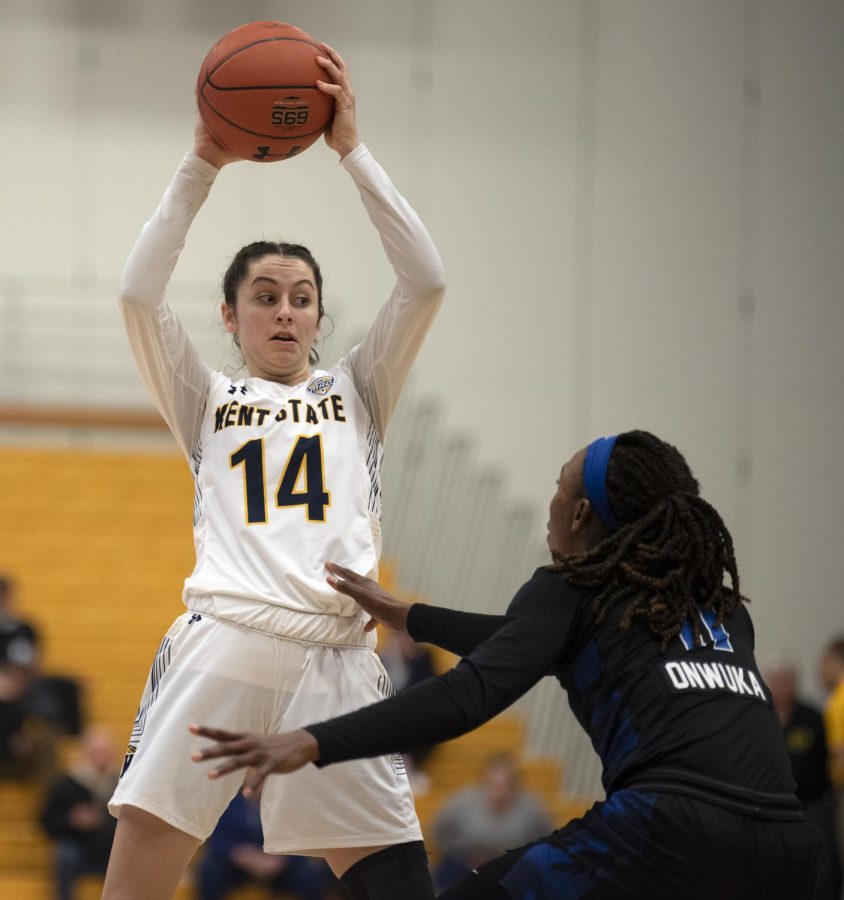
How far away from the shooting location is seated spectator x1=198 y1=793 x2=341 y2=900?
7.55 metres

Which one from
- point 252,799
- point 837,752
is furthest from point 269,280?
point 837,752

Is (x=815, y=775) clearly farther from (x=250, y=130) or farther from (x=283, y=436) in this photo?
(x=250, y=130)

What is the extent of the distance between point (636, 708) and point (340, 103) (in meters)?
1.75

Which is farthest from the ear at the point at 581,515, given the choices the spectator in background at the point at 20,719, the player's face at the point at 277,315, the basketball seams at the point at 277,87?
the spectator in background at the point at 20,719

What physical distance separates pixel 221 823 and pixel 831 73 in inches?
364

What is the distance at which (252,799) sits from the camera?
24.3 ft

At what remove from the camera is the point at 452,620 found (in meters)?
3.38

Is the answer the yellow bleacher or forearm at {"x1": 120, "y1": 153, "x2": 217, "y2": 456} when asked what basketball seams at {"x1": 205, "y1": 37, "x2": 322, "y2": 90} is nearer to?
forearm at {"x1": 120, "y1": 153, "x2": 217, "y2": 456}

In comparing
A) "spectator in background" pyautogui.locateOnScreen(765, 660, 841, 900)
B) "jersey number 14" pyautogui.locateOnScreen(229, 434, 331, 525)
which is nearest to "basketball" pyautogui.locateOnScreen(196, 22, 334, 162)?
"jersey number 14" pyautogui.locateOnScreen(229, 434, 331, 525)

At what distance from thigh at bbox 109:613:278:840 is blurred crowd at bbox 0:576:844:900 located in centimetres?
385

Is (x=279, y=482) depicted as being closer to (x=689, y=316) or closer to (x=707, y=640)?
(x=707, y=640)

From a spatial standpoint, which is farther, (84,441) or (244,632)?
(84,441)

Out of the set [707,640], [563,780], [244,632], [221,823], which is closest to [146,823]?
[244,632]

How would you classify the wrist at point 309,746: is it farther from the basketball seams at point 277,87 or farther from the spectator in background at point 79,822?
the spectator in background at point 79,822
